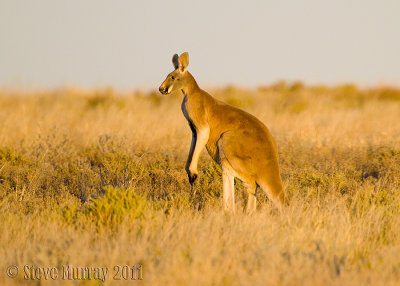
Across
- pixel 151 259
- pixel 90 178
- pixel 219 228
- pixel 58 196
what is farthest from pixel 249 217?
pixel 90 178

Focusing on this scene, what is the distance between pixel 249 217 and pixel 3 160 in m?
5.79

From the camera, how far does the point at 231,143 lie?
251 inches

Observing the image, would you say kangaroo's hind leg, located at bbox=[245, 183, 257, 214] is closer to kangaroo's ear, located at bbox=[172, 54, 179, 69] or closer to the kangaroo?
the kangaroo

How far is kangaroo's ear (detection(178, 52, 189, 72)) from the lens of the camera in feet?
23.1

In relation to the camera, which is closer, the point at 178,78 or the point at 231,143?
the point at 231,143

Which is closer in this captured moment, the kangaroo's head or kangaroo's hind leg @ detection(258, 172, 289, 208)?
kangaroo's hind leg @ detection(258, 172, 289, 208)

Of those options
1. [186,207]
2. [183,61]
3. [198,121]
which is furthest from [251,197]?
[183,61]

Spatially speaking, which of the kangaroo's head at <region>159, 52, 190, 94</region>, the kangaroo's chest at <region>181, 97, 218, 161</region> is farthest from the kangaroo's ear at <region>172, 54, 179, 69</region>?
the kangaroo's chest at <region>181, 97, 218, 161</region>

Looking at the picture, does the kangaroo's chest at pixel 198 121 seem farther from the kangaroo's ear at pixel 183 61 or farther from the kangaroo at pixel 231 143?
the kangaroo's ear at pixel 183 61

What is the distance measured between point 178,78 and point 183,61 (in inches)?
10.4

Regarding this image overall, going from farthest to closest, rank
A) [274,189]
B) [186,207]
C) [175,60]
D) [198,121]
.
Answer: [175,60]
[198,121]
[186,207]
[274,189]

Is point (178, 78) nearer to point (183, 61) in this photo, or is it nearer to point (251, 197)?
point (183, 61)

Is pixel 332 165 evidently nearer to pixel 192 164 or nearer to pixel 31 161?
pixel 192 164

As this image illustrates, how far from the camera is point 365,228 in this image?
538 cm
